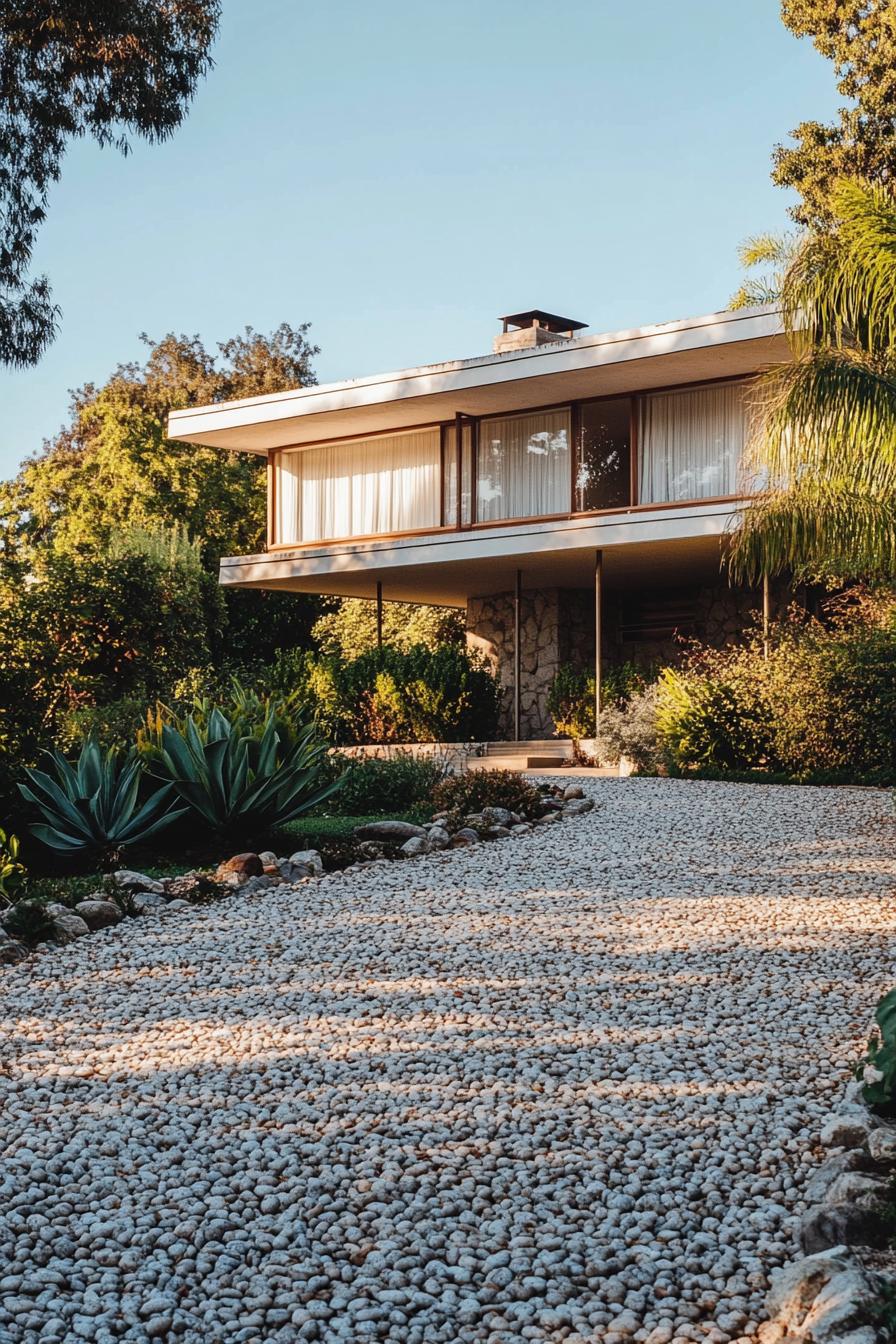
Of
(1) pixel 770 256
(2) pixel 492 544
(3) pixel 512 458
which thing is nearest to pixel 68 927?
(2) pixel 492 544

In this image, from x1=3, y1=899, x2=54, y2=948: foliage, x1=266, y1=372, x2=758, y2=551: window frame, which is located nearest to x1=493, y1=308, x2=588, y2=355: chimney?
x1=266, y1=372, x2=758, y2=551: window frame

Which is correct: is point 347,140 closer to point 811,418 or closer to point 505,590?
point 505,590

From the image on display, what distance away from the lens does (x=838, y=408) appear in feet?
39.2

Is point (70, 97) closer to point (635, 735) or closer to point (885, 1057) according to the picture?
point (635, 735)

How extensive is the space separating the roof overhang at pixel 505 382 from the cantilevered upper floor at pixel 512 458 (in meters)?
0.03

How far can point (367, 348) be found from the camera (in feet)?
113

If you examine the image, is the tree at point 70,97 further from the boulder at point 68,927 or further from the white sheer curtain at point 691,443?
the boulder at point 68,927

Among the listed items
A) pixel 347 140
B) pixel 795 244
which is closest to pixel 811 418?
pixel 795 244

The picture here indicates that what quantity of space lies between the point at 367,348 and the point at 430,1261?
3168 cm

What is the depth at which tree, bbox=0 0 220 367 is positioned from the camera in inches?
704

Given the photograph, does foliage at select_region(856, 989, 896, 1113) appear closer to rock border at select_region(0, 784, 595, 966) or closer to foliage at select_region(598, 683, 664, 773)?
rock border at select_region(0, 784, 595, 966)

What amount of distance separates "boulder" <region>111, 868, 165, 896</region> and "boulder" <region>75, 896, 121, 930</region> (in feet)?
1.85

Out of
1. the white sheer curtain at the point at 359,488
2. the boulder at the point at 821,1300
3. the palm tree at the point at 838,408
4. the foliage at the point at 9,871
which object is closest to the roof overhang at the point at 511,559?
the white sheer curtain at the point at 359,488

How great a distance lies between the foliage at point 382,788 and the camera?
1390cm
